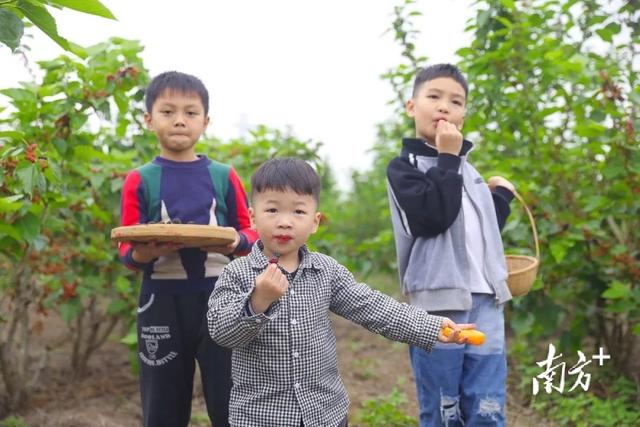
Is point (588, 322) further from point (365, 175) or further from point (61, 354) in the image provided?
point (365, 175)

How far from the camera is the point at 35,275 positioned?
12.3 ft

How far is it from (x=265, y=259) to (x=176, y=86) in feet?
2.39

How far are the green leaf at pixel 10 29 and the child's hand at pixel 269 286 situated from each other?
72cm

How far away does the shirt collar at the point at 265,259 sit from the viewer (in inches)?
80.1

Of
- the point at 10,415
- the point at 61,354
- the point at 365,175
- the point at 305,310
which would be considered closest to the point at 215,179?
the point at 305,310

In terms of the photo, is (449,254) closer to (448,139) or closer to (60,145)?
(448,139)

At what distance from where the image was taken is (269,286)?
1.80 m

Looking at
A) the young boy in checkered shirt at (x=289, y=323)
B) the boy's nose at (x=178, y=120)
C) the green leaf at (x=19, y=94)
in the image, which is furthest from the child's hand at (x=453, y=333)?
the green leaf at (x=19, y=94)

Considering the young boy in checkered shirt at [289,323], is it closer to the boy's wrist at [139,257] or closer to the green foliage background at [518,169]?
the boy's wrist at [139,257]

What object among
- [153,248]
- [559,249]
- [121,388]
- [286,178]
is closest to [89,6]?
[286,178]

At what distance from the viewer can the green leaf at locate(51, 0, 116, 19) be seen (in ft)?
4.99

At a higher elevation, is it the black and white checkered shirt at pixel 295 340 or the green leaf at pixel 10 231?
the green leaf at pixel 10 231

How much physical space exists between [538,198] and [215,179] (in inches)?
68.2

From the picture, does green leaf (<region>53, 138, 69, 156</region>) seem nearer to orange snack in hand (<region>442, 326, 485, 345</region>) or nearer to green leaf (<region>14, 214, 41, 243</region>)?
green leaf (<region>14, 214, 41, 243</region>)
